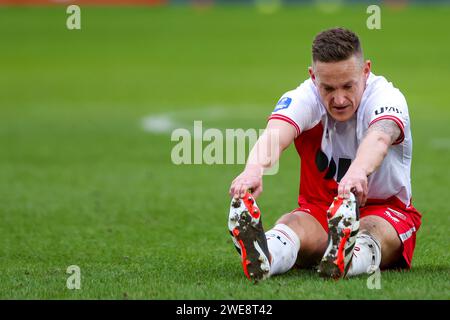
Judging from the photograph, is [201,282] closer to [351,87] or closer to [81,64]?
[351,87]

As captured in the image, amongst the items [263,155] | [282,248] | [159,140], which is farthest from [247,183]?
[159,140]

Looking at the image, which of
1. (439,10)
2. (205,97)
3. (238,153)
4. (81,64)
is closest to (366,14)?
(439,10)

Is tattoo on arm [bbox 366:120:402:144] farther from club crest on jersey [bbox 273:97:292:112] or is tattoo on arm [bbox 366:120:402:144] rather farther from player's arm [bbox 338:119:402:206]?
club crest on jersey [bbox 273:97:292:112]

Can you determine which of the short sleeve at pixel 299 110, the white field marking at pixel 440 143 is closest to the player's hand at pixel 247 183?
the short sleeve at pixel 299 110

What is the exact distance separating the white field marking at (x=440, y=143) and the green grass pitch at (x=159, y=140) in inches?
2.6

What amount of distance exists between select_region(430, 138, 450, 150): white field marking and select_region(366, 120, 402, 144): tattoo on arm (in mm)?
7382

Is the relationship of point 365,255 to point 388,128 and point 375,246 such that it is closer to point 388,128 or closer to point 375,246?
point 375,246

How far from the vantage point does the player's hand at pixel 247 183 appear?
5356 millimetres

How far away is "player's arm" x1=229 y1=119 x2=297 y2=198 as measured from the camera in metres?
5.44

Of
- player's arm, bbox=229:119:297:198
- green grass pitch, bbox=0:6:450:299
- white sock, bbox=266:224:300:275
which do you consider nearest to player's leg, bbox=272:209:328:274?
white sock, bbox=266:224:300:275

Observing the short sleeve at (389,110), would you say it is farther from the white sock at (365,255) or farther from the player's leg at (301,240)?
the player's leg at (301,240)

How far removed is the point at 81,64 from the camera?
24.6 meters

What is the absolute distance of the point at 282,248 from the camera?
222 inches

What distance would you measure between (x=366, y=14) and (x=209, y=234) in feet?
72.2
